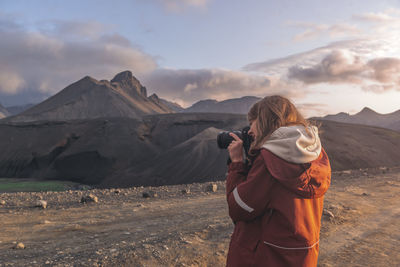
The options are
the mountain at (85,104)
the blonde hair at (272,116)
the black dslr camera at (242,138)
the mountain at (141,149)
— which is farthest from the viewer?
the mountain at (85,104)

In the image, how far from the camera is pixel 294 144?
1724 millimetres

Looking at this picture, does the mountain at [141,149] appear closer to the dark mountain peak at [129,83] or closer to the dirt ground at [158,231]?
the dirt ground at [158,231]

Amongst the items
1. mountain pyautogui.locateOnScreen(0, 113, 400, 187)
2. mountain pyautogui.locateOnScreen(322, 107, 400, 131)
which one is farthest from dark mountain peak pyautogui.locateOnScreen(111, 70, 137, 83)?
mountain pyautogui.locateOnScreen(322, 107, 400, 131)

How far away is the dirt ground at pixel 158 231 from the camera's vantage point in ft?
14.1

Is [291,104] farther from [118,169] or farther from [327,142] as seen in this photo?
[118,169]

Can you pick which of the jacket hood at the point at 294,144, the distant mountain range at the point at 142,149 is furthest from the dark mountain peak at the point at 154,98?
the jacket hood at the point at 294,144

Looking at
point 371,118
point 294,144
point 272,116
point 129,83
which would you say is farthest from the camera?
point 371,118

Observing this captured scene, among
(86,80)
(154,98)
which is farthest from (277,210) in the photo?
(154,98)

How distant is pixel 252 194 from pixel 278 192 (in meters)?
0.15

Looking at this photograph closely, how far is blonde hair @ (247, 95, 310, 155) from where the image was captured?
1896mm

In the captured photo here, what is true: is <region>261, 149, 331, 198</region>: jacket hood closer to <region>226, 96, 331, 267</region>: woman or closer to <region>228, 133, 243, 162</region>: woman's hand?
<region>226, 96, 331, 267</region>: woman

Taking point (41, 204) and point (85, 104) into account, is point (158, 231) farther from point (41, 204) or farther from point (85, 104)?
point (85, 104)

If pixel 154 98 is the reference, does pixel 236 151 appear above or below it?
below

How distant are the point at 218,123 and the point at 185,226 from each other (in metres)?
39.7
